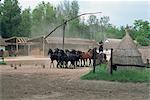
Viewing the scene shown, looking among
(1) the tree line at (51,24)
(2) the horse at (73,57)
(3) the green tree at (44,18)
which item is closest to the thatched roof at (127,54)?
(2) the horse at (73,57)

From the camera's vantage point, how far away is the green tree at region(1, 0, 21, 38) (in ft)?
198

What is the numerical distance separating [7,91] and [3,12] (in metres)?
51.1

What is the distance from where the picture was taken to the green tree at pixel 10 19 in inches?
2375

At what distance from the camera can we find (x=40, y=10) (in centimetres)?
8894

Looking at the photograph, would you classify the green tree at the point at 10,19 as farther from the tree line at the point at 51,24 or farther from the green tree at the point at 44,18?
the green tree at the point at 44,18

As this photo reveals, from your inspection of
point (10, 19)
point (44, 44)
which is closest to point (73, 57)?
point (44, 44)

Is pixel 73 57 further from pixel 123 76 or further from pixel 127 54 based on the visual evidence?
pixel 123 76

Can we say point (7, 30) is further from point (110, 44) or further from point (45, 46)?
point (110, 44)

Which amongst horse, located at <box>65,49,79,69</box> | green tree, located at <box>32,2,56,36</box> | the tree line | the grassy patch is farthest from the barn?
green tree, located at <box>32,2,56,36</box>

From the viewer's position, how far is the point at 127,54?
19906 mm

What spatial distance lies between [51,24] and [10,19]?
28.2 m

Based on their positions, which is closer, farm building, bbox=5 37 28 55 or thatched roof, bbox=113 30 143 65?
thatched roof, bbox=113 30 143 65

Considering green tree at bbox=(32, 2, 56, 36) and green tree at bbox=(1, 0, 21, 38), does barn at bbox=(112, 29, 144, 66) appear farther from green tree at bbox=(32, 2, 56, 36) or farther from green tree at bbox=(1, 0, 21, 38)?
green tree at bbox=(32, 2, 56, 36)

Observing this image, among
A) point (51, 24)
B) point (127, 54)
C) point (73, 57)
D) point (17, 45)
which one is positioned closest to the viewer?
point (127, 54)
